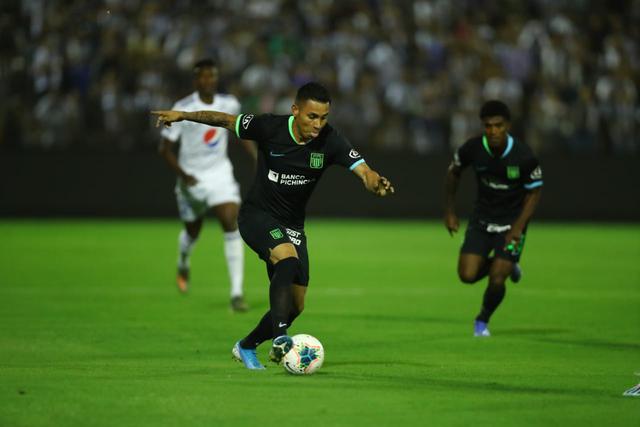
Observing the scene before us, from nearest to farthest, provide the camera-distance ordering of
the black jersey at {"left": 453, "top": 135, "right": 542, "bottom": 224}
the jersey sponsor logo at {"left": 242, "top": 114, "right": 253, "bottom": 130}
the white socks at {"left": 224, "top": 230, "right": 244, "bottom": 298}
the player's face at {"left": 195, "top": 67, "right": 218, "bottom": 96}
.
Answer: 1. the jersey sponsor logo at {"left": 242, "top": 114, "right": 253, "bottom": 130}
2. the black jersey at {"left": 453, "top": 135, "right": 542, "bottom": 224}
3. the white socks at {"left": 224, "top": 230, "right": 244, "bottom": 298}
4. the player's face at {"left": 195, "top": 67, "right": 218, "bottom": 96}

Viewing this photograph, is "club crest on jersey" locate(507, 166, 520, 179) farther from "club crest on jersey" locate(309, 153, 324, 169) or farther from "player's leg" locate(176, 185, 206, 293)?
"player's leg" locate(176, 185, 206, 293)

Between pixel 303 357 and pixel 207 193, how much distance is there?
5.48 m

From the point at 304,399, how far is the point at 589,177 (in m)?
18.0

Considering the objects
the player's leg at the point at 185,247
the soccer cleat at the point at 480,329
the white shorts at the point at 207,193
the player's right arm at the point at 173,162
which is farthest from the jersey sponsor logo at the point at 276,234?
the player's leg at the point at 185,247

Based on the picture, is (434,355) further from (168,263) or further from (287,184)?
(168,263)

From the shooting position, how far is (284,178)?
8242 millimetres

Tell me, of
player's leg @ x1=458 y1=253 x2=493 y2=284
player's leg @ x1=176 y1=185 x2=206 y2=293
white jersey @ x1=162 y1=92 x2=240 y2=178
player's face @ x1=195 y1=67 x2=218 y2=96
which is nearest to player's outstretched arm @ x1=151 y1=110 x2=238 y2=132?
player's leg @ x1=458 y1=253 x2=493 y2=284

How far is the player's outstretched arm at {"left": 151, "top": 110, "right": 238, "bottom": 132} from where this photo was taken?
312 inches

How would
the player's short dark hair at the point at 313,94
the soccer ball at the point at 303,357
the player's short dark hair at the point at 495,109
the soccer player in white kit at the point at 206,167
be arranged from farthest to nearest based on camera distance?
the soccer player in white kit at the point at 206,167
the player's short dark hair at the point at 495,109
the player's short dark hair at the point at 313,94
the soccer ball at the point at 303,357

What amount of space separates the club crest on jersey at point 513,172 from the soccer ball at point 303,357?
3603 millimetres

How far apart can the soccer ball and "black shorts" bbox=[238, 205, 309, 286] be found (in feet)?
1.85

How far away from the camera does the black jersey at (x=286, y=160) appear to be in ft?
26.7

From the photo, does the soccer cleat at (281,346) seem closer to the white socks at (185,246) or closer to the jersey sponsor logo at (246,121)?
the jersey sponsor logo at (246,121)

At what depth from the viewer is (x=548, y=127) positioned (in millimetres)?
22969
